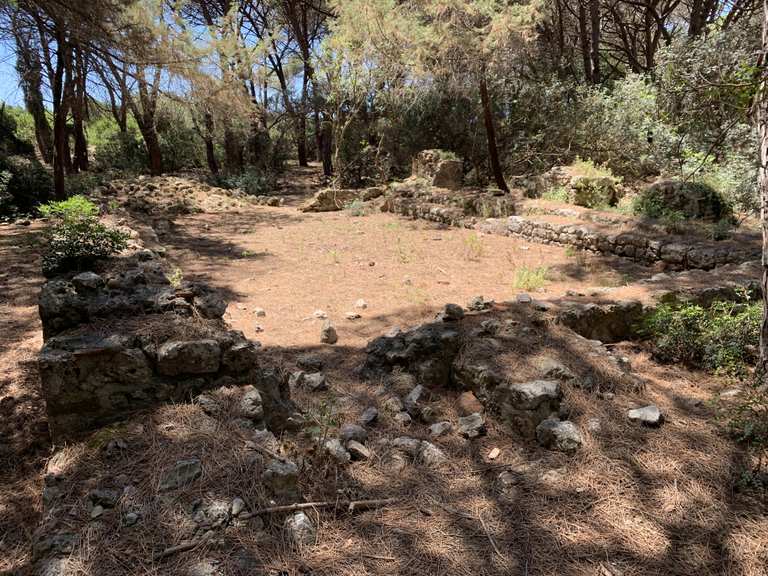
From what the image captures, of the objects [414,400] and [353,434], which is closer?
[353,434]

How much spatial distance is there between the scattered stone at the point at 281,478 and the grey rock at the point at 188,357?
2.56 feet

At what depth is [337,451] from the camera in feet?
8.11

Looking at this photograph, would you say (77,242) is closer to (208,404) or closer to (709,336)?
(208,404)

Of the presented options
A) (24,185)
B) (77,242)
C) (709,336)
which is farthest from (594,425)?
(24,185)

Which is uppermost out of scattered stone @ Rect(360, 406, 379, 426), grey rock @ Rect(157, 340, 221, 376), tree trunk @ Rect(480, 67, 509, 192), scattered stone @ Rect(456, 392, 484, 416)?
tree trunk @ Rect(480, 67, 509, 192)

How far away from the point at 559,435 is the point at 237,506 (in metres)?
1.82

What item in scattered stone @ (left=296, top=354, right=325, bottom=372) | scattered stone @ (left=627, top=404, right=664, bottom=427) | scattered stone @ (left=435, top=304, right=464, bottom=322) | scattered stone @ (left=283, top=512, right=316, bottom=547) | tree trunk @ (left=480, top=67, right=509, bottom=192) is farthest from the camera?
tree trunk @ (left=480, top=67, right=509, bottom=192)

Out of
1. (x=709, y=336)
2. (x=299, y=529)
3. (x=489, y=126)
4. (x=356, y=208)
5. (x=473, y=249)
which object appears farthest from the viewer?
(x=356, y=208)

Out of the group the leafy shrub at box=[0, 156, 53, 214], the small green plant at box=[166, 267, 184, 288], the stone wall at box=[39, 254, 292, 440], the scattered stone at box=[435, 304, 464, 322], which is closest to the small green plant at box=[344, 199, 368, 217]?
the leafy shrub at box=[0, 156, 53, 214]

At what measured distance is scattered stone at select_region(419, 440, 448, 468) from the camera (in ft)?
8.63

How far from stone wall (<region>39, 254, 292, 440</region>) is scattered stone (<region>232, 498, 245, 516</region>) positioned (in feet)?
2.05

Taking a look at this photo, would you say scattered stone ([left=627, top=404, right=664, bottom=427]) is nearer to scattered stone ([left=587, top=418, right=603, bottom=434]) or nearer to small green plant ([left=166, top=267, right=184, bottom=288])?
scattered stone ([left=587, top=418, right=603, bottom=434])

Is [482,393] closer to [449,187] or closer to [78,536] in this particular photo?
[78,536]

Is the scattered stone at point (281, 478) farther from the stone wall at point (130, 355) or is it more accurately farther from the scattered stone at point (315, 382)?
the scattered stone at point (315, 382)
